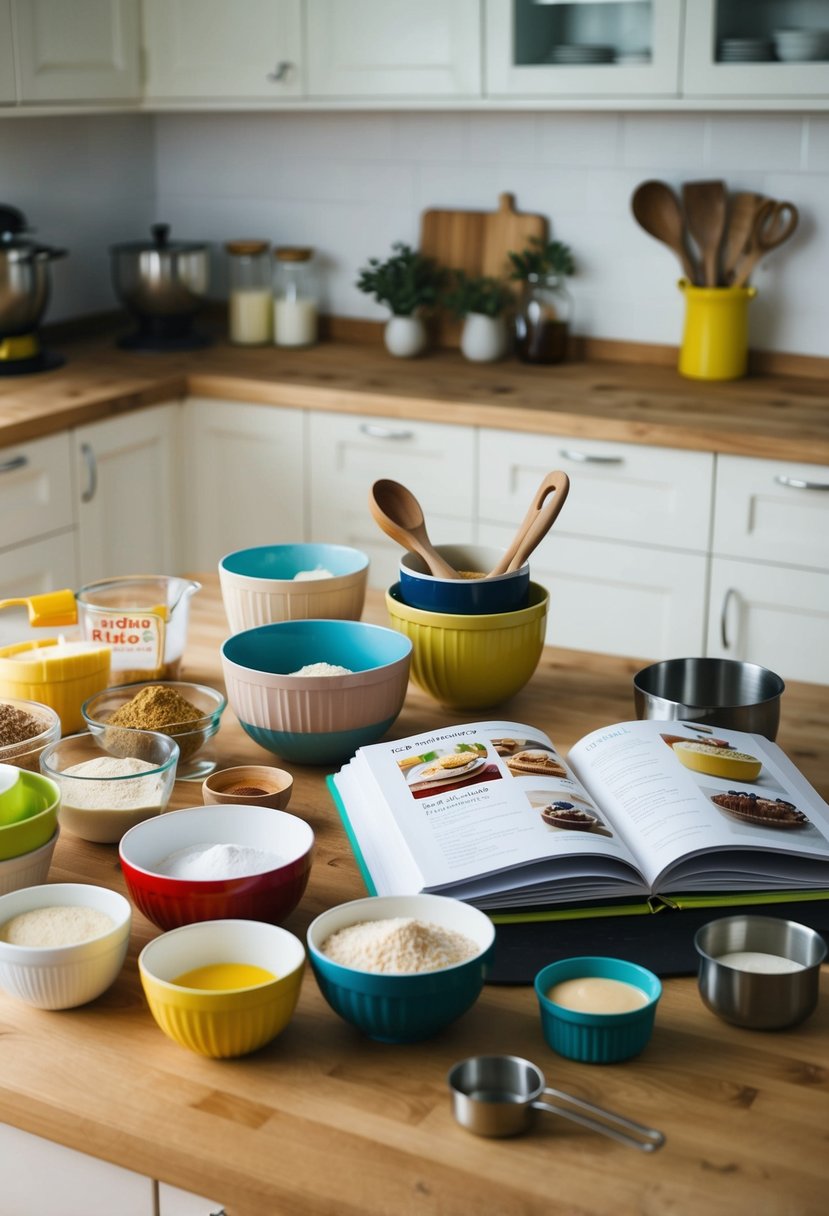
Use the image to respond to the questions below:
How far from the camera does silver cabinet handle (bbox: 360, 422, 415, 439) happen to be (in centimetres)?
303

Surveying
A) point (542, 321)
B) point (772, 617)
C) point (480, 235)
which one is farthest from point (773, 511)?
point (480, 235)

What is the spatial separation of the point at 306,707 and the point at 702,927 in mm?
481

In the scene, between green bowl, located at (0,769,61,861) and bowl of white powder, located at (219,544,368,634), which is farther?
bowl of white powder, located at (219,544,368,634)

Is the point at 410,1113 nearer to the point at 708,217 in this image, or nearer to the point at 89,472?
the point at 89,472

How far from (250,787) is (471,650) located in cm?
32

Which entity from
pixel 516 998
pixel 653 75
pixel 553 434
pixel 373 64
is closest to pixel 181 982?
pixel 516 998

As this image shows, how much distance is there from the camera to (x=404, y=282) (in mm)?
3428

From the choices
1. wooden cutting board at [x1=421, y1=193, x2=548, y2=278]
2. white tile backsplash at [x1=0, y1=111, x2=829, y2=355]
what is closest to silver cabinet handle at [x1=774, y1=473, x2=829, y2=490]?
white tile backsplash at [x1=0, y1=111, x2=829, y2=355]

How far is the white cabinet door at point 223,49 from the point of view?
128 inches

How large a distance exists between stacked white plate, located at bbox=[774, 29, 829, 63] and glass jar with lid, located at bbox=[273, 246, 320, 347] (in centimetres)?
131

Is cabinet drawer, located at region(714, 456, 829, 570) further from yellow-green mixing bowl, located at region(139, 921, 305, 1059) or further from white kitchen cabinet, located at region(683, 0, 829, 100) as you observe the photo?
yellow-green mixing bowl, located at region(139, 921, 305, 1059)

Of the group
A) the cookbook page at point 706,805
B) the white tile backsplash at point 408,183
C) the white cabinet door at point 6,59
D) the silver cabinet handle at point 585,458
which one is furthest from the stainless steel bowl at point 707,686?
the white cabinet door at point 6,59

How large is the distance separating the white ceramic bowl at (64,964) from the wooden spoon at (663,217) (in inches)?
98.0

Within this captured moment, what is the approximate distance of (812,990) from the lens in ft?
3.20
